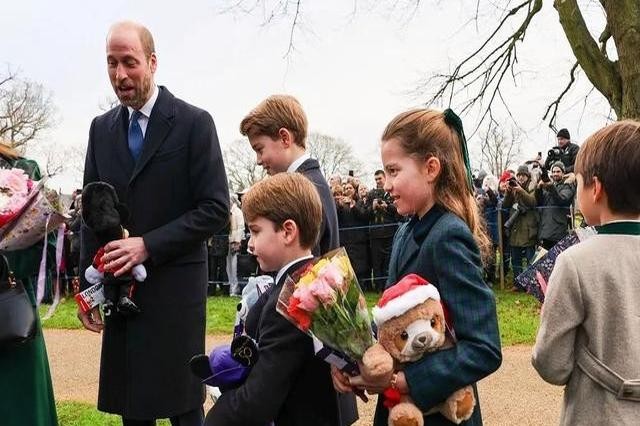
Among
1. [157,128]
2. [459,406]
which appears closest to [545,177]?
[157,128]

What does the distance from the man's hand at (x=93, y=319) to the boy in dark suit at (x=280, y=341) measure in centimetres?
102

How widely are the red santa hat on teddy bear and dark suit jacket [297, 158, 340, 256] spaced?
954mm

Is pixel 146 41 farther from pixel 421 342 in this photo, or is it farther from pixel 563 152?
pixel 563 152

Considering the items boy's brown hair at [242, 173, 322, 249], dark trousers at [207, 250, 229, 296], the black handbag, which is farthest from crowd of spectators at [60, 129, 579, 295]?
boy's brown hair at [242, 173, 322, 249]

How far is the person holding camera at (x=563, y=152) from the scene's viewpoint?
11281mm

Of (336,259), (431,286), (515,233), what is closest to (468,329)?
(431,286)

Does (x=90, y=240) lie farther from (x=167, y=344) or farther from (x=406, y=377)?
(x=406, y=377)

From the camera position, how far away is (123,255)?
2828 mm

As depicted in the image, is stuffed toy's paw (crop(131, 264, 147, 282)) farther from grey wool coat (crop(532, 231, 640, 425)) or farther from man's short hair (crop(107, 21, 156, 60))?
grey wool coat (crop(532, 231, 640, 425))

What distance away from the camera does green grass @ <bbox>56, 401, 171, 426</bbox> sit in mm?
5023

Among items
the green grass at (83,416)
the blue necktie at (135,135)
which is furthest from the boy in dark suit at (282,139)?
the green grass at (83,416)

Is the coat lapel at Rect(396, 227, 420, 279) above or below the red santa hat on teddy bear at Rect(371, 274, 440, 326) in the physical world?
above

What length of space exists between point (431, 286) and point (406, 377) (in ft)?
0.93

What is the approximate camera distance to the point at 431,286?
1949mm
